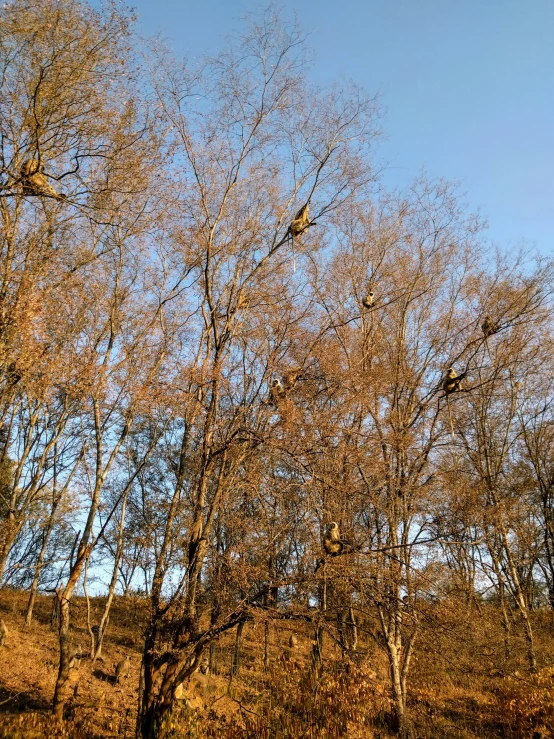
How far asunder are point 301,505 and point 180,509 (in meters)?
2.44

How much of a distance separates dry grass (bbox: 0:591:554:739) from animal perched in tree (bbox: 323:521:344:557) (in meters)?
1.34

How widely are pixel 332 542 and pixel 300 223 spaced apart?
4.82 metres

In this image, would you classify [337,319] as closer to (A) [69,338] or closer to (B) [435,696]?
(A) [69,338]

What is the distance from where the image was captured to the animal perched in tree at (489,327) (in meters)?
10.0

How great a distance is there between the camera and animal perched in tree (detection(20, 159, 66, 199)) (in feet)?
15.2

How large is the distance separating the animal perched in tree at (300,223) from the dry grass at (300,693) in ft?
19.0

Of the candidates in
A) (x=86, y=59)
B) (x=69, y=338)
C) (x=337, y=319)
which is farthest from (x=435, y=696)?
(x=86, y=59)

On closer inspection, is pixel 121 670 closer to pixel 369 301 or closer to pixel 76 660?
pixel 76 660

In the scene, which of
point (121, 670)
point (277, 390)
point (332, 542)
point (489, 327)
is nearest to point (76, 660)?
point (121, 670)

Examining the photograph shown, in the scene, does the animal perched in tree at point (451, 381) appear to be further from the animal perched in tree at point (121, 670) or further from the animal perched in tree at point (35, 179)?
the animal perched in tree at point (121, 670)

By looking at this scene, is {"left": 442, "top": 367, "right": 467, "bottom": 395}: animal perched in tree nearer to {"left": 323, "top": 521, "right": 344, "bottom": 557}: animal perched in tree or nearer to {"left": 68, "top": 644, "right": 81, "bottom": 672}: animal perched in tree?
{"left": 323, "top": 521, "right": 344, "bottom": 557}: animal perched in tree

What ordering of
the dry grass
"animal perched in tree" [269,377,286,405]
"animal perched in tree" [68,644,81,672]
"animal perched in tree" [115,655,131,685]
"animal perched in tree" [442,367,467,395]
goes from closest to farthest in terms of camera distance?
"animal perched in tree" [269,377,286,405], the dry grass, "animal perched in tree" [68,644,81,672], "animal perched in tree" [442,367,467,395], "animal perched in tree" [115,655,131,685]

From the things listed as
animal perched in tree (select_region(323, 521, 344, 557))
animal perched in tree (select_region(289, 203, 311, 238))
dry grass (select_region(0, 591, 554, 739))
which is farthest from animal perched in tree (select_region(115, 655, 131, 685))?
animal perched in tree (select_region(289, 203, 311, 238))

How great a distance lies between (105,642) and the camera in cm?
1392
